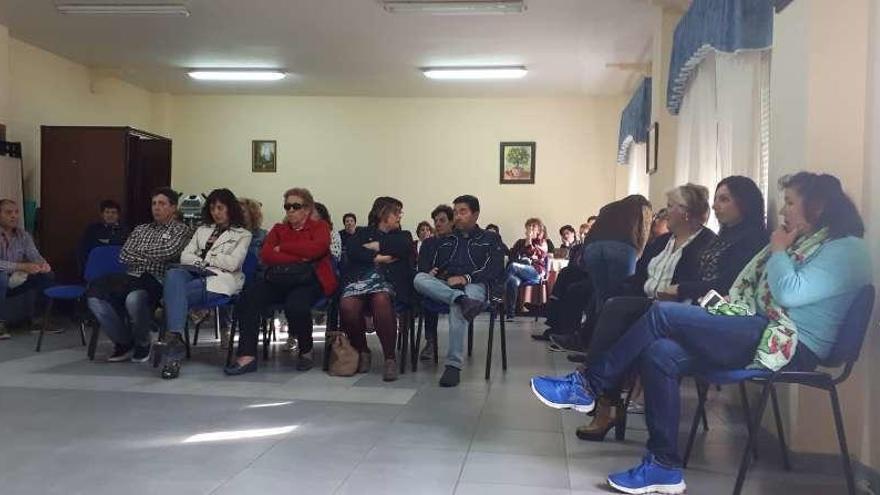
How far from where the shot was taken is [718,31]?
367 cm

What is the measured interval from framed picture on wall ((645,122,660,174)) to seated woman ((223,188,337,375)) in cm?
271

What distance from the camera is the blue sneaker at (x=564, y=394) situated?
272 cm

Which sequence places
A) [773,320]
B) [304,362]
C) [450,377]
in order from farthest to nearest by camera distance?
[304,362], [450,377], [773,320]

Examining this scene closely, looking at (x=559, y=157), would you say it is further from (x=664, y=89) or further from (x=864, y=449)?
(x=864, y=449)

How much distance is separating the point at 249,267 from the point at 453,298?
4.46 ft

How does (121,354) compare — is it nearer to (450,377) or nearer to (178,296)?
(178,296)

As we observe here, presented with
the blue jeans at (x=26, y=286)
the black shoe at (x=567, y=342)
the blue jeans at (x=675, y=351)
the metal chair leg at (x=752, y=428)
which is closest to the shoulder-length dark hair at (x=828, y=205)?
the blue jeans at (x=675, y=351)

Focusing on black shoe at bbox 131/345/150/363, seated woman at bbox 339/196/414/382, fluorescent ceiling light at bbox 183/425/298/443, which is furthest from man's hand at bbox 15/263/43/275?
fluorescent ceiling light at bbox 183/425/298/443

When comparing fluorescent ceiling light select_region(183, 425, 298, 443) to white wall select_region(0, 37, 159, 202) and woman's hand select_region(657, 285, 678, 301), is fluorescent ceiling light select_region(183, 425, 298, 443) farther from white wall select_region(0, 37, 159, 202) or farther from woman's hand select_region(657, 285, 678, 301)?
white wall select_region(0, 37, 159, 202)

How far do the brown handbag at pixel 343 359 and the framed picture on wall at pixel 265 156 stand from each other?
5.81 m

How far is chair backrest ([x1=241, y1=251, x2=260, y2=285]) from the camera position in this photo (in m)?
4.57

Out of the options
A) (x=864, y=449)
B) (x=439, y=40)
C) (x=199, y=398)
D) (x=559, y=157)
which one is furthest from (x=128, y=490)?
(x=559, y=157)

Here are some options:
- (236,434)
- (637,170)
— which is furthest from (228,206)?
(637,170)

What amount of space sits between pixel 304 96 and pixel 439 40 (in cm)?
331
